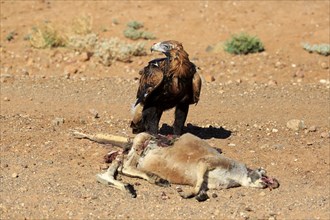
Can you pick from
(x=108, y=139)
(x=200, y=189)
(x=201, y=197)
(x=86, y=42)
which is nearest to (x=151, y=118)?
(x=108, y=139)

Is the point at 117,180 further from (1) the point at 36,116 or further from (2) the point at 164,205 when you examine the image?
(1) the point at 36,116

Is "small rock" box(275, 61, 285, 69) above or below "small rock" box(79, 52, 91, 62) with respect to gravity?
above

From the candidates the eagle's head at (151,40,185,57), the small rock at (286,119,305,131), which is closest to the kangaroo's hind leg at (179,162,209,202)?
the eagle's head at (151,40,185,57)

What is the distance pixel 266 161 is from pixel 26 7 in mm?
15177

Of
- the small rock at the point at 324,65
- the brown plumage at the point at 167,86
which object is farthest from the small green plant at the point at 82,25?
the brown plumage at the point at 167,86

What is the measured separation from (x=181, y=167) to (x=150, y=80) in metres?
1.12

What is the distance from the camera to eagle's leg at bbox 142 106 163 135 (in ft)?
28.7

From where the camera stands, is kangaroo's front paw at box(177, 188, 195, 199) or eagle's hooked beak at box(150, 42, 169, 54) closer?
kangaroo's front paw at box(177, 188, 195, 199)

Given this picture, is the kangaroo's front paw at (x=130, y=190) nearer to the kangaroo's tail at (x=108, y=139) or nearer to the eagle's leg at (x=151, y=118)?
the kangaroo's tail at (x=108, y=139)

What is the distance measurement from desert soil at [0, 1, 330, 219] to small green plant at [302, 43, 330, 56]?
19 centimetres

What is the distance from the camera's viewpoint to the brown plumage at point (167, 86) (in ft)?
26.8

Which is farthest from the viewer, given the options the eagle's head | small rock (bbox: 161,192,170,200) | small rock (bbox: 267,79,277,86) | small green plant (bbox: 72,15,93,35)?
small green plant (bbox: 72,15,93,35)

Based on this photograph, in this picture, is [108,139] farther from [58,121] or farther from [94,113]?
[94,113]

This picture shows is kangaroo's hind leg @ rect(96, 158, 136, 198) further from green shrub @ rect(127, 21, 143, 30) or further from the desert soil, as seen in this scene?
green shrub @ rect(127, 21, 143, 30)
